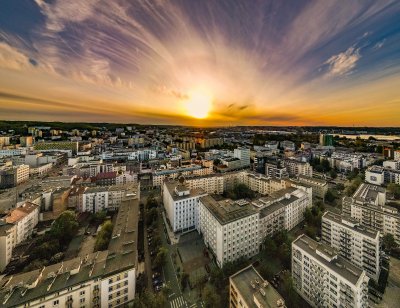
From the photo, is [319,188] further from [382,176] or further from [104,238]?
[104,238]

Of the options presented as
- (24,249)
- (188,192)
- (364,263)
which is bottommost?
(24,249)

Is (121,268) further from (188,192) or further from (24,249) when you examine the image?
(24,249)

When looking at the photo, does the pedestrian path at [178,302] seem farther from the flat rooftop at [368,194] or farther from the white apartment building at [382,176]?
the white apartment building at [382,176]

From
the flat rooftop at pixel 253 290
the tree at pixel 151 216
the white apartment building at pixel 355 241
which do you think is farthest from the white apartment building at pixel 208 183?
the flat rooftop at pixel 253 290

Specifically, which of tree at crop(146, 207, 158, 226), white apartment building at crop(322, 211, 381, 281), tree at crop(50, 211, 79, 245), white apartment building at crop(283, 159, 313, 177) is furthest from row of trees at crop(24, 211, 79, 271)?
white apartment building at crop(283, 159, 313, 177)

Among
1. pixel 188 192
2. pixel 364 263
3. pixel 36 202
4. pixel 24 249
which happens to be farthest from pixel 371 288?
pixel 36 202
